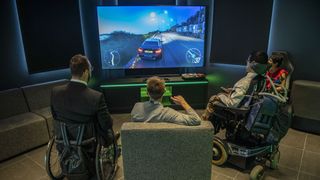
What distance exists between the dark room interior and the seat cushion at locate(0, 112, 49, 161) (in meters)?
0.01

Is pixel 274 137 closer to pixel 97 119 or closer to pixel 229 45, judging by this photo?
pixel 97 119

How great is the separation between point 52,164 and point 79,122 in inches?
45.8

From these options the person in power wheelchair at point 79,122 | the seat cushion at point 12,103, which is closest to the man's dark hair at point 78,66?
the person in power wheelchair at point 79,122

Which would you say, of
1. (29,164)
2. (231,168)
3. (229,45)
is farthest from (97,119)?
(229,45)

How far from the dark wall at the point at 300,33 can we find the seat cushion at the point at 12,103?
3831 mm

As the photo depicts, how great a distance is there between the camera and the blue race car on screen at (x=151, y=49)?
3.95 metres

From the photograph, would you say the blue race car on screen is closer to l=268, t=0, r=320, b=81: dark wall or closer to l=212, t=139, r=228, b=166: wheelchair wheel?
l=268, t=0, r=320, b=81: dark wall

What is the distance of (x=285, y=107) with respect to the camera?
2182 mm

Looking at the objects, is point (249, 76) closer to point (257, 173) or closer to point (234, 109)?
point (234, 109)

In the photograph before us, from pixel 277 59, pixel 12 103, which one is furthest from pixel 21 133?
pixel 277 59

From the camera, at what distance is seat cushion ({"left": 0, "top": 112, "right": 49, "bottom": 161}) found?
2.61 m

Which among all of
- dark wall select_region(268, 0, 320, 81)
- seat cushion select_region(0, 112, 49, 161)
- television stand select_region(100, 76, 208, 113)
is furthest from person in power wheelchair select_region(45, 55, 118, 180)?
dark wall select_region(268, 0, 320, 81)

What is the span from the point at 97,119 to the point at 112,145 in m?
0.45

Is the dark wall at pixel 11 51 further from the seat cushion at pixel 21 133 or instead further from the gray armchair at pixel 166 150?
the gray armchair at pixel 166 150
